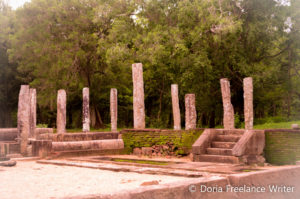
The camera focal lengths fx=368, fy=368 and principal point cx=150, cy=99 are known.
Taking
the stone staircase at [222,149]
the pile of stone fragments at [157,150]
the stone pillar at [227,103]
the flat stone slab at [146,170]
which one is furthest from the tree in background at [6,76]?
the stone staircase at [222,149]

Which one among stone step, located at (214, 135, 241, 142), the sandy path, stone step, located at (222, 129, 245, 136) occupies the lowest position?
the sandy path

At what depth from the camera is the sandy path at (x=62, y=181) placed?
665cm

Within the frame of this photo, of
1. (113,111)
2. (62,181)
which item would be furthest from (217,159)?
(113,111)

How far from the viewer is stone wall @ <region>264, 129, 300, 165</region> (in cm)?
1198

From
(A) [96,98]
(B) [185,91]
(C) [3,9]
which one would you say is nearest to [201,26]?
(B) [185,91]

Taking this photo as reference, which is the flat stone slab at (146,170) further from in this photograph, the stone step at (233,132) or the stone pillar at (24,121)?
the stone pillar at (24,121)

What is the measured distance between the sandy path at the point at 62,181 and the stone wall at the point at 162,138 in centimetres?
515

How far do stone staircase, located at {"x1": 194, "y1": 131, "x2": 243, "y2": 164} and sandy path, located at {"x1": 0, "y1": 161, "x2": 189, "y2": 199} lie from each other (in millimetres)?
3926

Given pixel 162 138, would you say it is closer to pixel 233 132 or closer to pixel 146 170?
pixel 233 132

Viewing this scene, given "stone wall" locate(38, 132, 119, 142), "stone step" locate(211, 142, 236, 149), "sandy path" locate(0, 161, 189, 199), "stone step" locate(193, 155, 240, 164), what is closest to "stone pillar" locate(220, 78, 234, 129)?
"stone step" locate(211, 142, 236, 149)

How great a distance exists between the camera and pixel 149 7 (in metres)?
24.6

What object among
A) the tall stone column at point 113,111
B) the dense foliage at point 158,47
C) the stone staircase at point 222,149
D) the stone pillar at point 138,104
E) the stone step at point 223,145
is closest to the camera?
the stone staircase at point 222,149

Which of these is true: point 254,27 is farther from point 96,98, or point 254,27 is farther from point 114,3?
point 96,98

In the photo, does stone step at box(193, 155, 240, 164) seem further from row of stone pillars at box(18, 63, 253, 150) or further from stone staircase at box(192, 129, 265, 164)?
row of stone pillars at box(18, 63, 253, 150)
